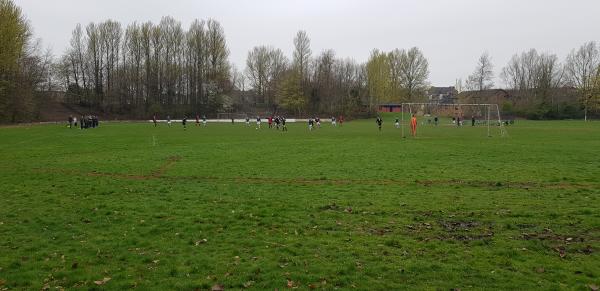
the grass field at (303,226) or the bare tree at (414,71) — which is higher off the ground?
the bare tree at (414,71)

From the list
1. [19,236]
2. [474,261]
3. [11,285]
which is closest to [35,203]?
[19,236]

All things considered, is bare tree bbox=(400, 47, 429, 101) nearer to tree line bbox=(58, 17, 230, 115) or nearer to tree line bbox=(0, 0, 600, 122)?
tree line bbox=(0, 0, 600, 122)

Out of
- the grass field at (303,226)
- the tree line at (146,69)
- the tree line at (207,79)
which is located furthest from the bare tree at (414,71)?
the grass field at (303,226)

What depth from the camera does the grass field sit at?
6879 mm

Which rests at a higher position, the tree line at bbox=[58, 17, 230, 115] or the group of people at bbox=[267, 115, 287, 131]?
the tree line at bbox=[58, 17, 230, 115]

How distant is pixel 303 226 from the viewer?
1009cm

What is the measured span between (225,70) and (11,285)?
10112cm

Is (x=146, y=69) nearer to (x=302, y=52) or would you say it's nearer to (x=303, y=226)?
(x=302, y=52)

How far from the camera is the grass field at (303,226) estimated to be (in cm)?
688

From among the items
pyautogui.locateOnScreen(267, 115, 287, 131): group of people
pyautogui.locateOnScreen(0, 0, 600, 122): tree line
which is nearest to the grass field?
pyautogui.locateOnScreen(267, 115, 287, 131): group of people

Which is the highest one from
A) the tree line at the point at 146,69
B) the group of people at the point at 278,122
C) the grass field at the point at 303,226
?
the tree line at the point at 146,69

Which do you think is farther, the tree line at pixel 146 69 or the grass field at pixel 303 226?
the tree line at pixel 146 69

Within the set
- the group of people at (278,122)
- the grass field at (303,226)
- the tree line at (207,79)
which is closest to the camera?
the grass field at (303,226)

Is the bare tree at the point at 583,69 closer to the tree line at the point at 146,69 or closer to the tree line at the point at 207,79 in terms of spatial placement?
the tree line at the point at 207,79
